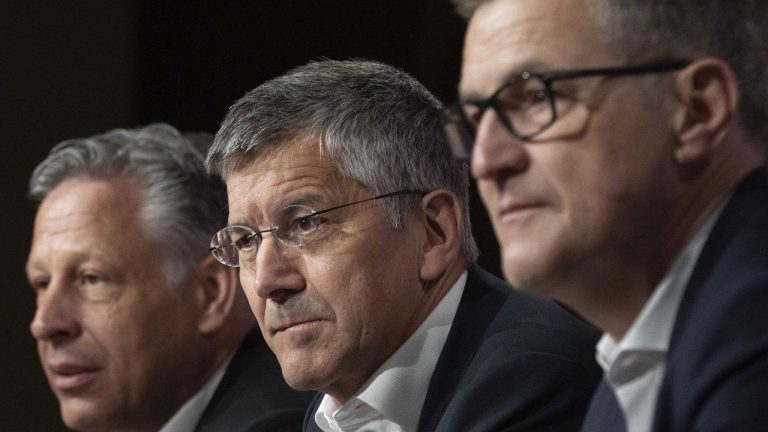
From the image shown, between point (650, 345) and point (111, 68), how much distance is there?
3302mm

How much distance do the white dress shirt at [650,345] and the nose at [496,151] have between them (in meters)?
0.26

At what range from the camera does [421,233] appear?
2.59m

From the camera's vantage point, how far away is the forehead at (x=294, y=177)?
257 centimetres

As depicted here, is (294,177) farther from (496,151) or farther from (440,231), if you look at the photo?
(496,151)

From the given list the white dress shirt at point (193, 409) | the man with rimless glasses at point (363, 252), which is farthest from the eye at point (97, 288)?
the man with rimless glasses at point (363, 252)

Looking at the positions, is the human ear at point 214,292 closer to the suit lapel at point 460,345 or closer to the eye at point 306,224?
the eye at point 306,224

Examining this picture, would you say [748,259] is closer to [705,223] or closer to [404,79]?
[705,223]

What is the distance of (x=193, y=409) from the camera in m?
3.35

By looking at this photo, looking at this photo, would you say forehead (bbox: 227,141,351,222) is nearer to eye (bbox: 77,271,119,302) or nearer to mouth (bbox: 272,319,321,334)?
mouth (bbox: 272,319,321,334)

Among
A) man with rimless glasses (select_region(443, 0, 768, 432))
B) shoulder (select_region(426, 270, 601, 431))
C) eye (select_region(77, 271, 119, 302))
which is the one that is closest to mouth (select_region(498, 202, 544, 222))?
man with rimless glasses (select_region(443, 0, 768, 432))

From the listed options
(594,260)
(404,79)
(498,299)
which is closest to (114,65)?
(404,79)

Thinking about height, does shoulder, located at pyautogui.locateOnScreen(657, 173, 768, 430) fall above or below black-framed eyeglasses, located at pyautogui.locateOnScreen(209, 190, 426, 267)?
above

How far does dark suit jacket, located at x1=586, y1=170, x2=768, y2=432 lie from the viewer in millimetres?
1506

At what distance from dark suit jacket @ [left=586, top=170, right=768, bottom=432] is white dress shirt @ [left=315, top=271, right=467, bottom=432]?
0.99m
